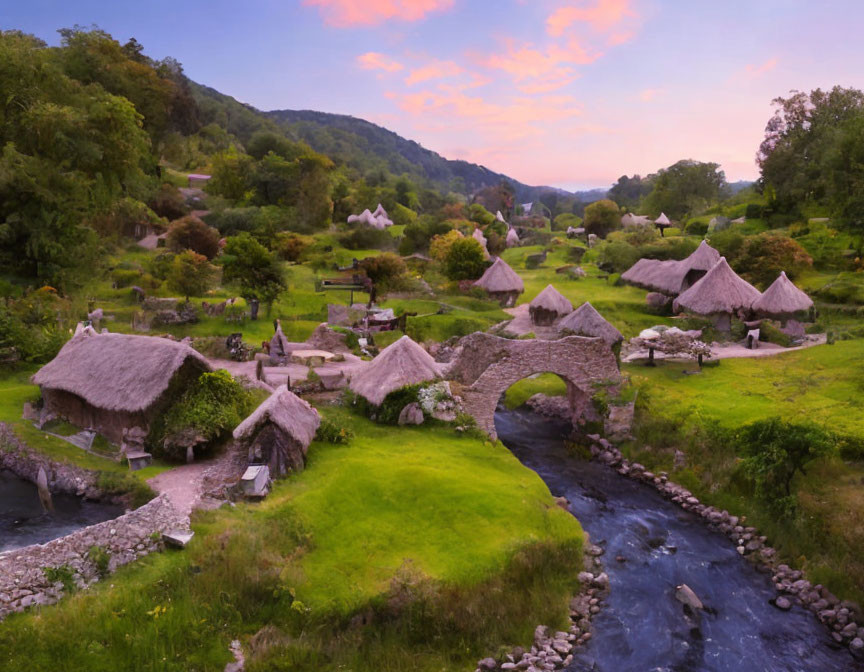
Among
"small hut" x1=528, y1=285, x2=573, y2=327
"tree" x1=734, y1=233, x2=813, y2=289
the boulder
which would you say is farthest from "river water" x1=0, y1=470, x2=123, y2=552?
"tree" x1=734, y1=233, x2=813, y2=289

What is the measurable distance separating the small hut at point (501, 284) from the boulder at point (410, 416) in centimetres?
2378

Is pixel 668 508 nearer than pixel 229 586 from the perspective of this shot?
No

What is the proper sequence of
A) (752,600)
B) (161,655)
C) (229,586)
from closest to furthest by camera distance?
(161,655) → (229,586) → (752,600)

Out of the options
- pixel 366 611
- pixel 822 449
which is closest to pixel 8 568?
pixel 366 611

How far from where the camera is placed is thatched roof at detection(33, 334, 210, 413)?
20.9 meters

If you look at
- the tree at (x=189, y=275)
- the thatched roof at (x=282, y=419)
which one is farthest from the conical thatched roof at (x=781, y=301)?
the tree at (x=189, y=275)

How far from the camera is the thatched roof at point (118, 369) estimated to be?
20.9 metres

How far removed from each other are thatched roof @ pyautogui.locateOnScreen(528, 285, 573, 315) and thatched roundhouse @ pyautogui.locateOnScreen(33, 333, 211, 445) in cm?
2303

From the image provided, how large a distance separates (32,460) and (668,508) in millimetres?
21534

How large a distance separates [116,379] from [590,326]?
71.1ft

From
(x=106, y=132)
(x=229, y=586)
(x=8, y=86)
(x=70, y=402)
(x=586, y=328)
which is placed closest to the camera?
(x=229, y=586)

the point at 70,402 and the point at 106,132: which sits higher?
the point at 106,132

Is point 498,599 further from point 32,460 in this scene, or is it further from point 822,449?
point 32,460

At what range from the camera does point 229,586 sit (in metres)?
14.3
